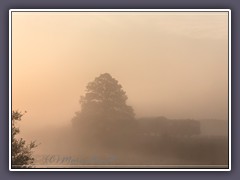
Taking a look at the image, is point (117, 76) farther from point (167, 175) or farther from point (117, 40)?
point (167, 175)

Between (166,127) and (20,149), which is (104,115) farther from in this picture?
(20,149)

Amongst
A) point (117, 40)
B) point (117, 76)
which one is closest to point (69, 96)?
point (117, 76)

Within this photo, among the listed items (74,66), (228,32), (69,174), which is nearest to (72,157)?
(69,174)

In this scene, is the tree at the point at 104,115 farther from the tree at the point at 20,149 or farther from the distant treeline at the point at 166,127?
the tree at the point at 20,149

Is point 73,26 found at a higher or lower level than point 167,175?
→ higher

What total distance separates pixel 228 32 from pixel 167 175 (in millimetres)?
1079

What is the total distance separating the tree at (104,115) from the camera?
2.27 metres

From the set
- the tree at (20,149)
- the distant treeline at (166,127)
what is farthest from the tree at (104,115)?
the tree at (20,149)

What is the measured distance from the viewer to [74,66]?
2287 mm

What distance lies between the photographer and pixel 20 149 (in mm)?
2273

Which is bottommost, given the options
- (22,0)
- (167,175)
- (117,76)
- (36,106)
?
(167,175)

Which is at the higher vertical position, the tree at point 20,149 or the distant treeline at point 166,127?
the distant treeline at point 166,127

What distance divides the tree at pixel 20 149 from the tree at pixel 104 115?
372 mm

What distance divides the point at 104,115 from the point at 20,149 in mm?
626
